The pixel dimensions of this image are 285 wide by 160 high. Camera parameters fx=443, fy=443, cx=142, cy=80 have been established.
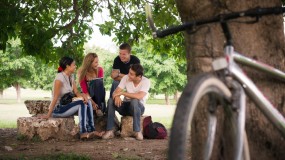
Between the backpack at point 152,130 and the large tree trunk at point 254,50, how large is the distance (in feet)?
20.7

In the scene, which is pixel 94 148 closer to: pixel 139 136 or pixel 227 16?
pixel 139 136

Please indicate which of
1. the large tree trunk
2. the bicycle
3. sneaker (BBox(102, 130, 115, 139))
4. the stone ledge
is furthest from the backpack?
the bicycle

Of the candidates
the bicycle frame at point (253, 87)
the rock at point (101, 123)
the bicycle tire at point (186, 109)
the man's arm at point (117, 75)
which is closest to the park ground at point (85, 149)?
the rock at point (101, 123)

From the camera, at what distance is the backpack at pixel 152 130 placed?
29.8ft

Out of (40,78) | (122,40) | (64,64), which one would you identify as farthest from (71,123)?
(40,78)

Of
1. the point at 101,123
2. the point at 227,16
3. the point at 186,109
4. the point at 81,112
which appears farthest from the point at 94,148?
the point at 186,109

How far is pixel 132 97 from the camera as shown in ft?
27.9

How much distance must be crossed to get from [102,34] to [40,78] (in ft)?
149

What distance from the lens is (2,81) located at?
162ft

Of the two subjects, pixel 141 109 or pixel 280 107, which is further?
pixel 141 109

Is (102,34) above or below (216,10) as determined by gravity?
above

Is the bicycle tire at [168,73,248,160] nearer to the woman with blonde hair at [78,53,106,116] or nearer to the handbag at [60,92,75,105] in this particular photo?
the handbag at [60,92,75,105]

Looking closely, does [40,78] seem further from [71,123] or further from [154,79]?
[71,123]

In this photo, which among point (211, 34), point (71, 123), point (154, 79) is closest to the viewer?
point (211, 34)
